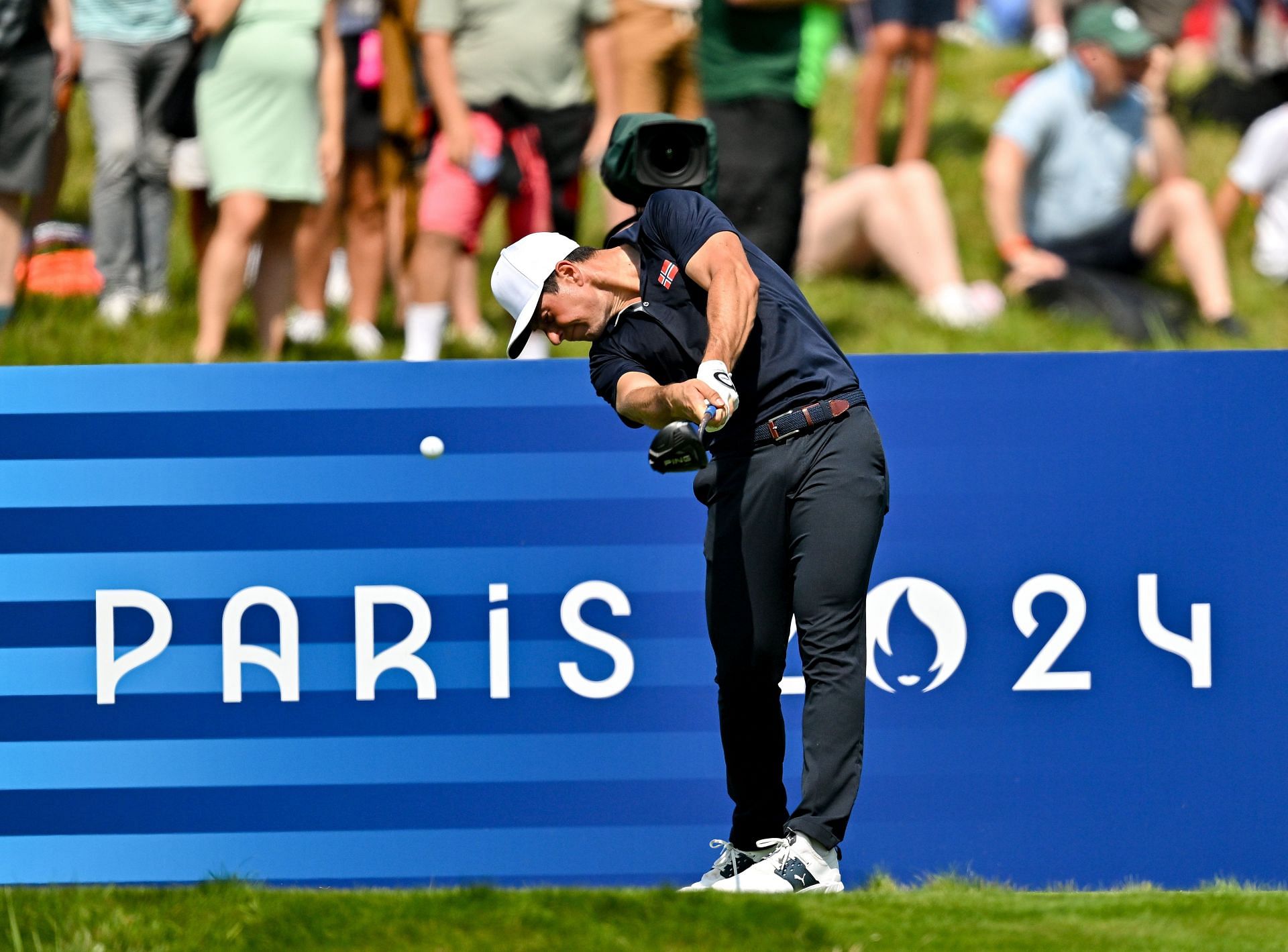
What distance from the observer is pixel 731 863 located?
4355 mm

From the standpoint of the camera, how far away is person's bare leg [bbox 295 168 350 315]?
24.1ft

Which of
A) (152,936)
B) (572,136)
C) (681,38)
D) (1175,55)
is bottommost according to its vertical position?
(152,936)

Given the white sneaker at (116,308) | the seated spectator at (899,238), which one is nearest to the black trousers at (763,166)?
the seated spectator at (899,238)

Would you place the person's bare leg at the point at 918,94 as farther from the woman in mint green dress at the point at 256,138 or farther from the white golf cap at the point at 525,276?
the white golf cap at the point at 525,276

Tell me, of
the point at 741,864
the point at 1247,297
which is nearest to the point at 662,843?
the point at 741,864

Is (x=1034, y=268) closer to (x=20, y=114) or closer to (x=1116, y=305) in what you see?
(x=1116, y=305)

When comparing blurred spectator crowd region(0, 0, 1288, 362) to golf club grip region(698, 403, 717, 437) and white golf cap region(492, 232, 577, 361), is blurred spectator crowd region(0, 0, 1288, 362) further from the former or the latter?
golf club grip region(698, 403, 717, 437)

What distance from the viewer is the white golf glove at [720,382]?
356 cm

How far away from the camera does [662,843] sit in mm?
4664

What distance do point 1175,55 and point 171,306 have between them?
7794 mm

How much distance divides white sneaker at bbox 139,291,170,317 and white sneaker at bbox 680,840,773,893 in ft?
13.4

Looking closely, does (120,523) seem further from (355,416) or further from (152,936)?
(152,936)

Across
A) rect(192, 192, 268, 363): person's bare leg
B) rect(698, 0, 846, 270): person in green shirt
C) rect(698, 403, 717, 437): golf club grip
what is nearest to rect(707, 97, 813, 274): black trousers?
rect(698, 0, 846, 270): person in green shirt

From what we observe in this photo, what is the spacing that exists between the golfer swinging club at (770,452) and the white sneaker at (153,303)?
374cm
